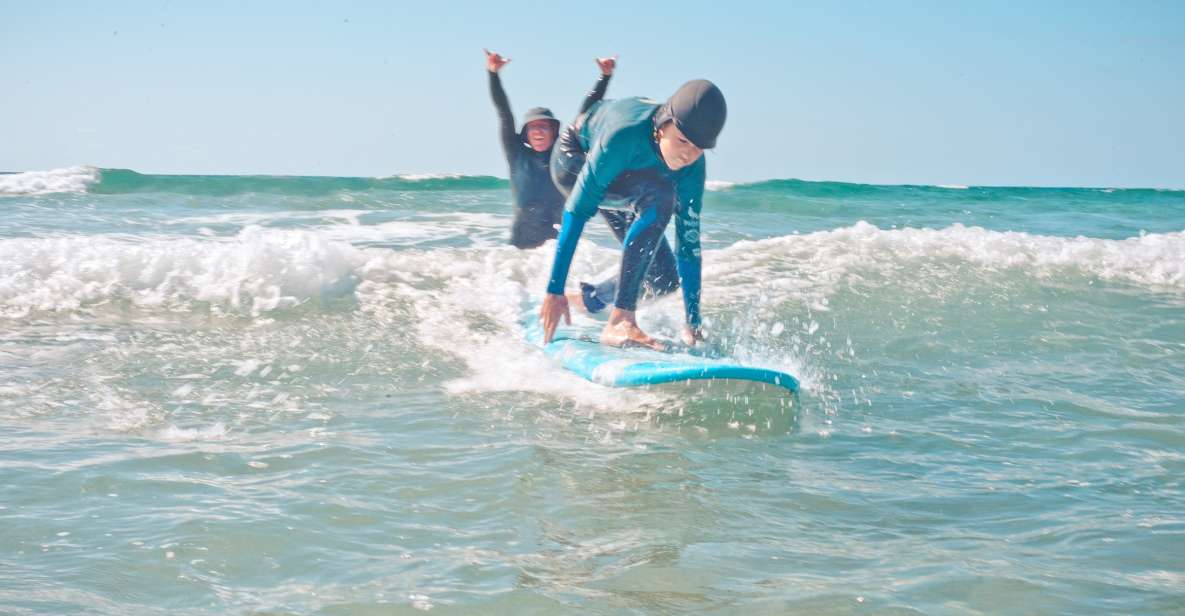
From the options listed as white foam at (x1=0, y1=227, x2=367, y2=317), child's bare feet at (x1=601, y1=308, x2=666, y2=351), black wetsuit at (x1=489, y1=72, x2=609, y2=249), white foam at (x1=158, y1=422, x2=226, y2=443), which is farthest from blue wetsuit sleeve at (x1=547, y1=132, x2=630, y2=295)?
white foam at (x1=0, y1=227, x2=367, y2=317)

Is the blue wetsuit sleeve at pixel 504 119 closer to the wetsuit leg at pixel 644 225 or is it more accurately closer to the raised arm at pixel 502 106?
the raised arm at pixel 502 106

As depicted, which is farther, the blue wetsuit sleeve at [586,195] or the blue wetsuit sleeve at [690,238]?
the blue wetsuit sleeve at [690,238]

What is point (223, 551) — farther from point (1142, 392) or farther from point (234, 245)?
point (234, 245)

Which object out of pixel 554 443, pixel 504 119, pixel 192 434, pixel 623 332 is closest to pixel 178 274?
pixel 504 119

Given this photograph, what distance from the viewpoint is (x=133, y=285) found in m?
8.16

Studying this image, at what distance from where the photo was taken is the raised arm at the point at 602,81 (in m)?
6.40

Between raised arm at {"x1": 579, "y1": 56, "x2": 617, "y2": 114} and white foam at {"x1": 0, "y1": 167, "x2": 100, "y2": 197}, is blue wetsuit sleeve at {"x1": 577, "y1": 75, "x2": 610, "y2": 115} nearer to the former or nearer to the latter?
raised arm at {"x1": 579, "y1": 56, "x2": 617, "y2": 114}

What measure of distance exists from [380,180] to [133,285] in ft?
45.0

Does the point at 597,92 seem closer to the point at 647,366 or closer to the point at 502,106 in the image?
the point at 502,106

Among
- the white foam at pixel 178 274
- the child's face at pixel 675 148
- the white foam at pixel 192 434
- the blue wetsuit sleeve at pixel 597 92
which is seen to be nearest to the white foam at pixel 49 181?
the white foam at pixel 178 274

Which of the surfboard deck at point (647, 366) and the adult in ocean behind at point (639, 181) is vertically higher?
the adult in ocean behind at point (639, 181)

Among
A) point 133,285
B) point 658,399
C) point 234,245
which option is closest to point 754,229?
point 234,245

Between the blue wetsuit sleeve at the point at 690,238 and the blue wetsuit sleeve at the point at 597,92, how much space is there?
1228mm

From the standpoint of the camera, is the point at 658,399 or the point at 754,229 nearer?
the point at 658,399
